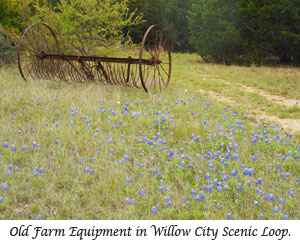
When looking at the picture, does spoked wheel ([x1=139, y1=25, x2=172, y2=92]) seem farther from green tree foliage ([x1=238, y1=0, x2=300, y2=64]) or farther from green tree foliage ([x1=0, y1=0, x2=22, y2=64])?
green tree foliage ([x1=238, y1=0, x2=300, y2=64])

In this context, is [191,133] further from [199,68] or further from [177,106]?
[199,68]

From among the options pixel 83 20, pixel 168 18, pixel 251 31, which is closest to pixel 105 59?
pixel 83 20

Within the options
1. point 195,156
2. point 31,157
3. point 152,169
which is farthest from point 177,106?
point 31,157

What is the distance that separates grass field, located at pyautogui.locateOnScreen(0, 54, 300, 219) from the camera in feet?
9.48

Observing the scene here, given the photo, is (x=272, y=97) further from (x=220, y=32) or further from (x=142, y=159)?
(x=220, y=32)

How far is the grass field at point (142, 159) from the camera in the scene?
289cm

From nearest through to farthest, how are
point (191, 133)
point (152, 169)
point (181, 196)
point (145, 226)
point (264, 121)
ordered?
1. point (145, 226)
2. point (181, 196)
3. point (152, 169)
4. point (191, 133)
5. point (264, 121)

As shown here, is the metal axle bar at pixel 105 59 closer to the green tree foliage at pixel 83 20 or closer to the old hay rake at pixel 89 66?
the old hay rake at pixel 89 66

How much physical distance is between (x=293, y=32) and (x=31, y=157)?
43.0ft

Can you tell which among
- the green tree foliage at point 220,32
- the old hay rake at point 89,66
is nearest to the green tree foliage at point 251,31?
the green tree foliage at point 220,32

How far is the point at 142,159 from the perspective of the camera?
376 centimetres

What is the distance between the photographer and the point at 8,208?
2906mm

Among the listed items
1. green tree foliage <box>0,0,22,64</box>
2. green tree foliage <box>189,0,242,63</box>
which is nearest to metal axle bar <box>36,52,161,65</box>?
green tree foliage <box>0,0,22,64</box>

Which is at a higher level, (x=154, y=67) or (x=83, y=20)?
(x=83, y=20)
